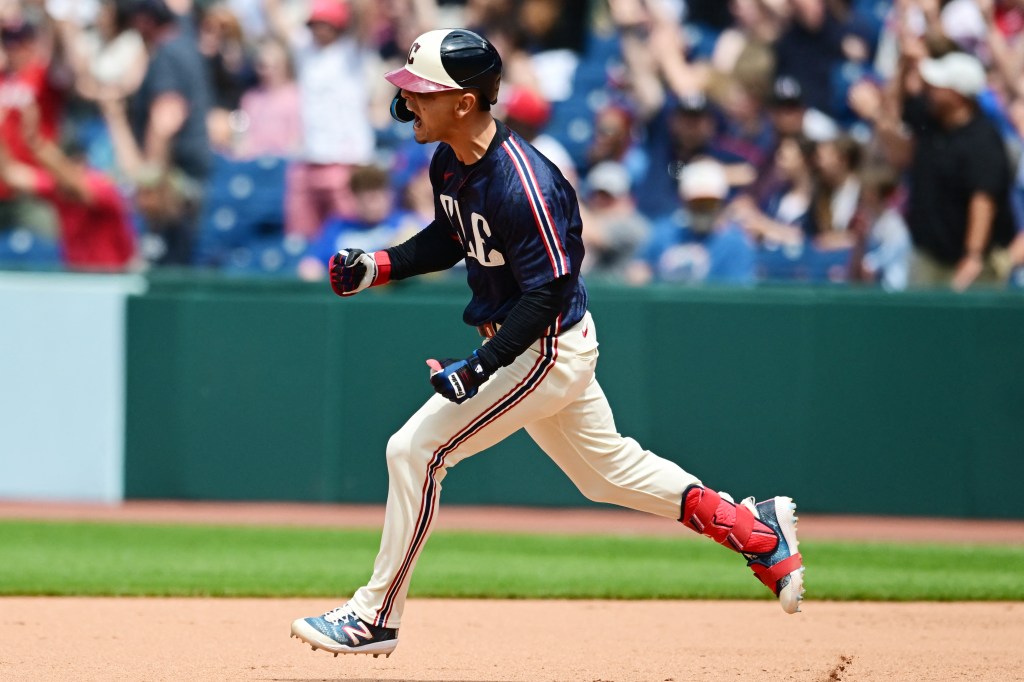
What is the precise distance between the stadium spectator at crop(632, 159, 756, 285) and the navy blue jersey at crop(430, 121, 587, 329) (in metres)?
4.57

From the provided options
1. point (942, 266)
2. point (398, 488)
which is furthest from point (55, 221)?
point (398, 488)

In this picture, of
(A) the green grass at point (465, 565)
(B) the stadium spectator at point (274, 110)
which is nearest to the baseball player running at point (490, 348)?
(A) the green grass at point (465, 565)

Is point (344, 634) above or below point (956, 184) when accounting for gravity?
below

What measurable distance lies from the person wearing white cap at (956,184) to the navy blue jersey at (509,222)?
15.8ft

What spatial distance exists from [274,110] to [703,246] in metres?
3.96

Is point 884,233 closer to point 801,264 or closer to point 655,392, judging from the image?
point 801,264

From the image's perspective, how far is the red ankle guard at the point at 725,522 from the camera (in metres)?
4.75

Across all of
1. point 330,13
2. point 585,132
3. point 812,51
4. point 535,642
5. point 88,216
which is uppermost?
point 330,13

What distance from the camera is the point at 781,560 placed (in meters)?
4.84

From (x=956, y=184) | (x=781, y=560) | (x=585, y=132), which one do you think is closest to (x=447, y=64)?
(x=781, y=560)

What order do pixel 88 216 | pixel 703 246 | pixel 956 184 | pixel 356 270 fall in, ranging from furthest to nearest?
pixel 88 216, pixel 703 246, pixel 956 184, pixel 356 270

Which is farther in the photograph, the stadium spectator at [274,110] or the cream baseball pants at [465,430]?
the stadium spectator at [274,110]

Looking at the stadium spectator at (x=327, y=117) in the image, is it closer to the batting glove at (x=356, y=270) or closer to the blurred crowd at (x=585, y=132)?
the blurred crowd at (x=585, y=132)

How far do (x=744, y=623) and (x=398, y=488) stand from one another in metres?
2.09
